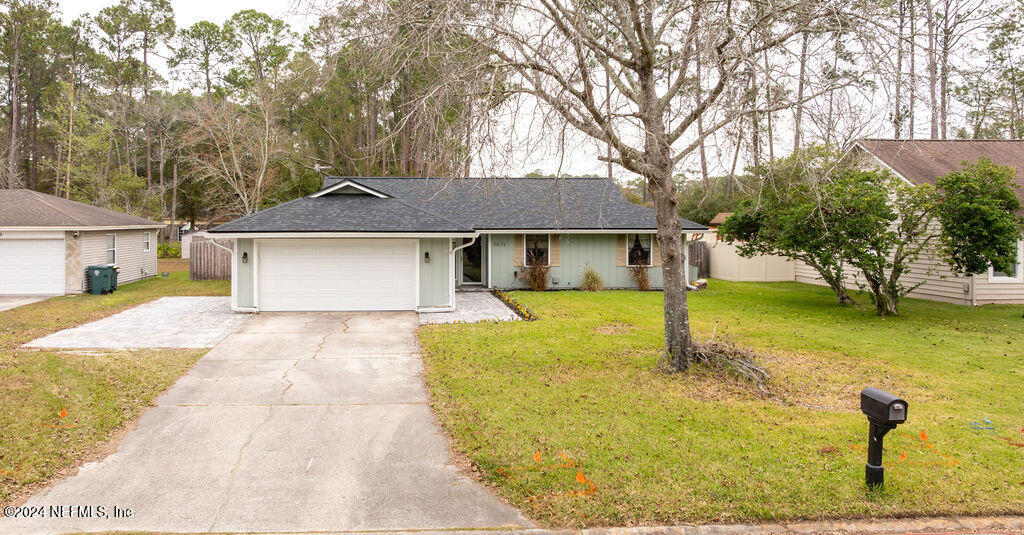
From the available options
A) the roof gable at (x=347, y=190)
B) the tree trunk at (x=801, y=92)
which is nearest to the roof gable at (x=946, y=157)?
the tree trunk at (x=801, y=92)

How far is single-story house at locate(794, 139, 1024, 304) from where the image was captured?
14.3m

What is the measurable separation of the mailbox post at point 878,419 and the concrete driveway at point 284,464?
103 inches

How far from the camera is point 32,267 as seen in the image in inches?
618

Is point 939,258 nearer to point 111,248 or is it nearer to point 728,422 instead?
point 728,422

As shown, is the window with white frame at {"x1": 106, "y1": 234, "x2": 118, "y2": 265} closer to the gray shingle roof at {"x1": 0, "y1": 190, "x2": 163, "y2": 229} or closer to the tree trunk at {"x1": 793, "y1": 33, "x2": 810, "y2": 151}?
the gray shingle roof at {"x1": 0, "y1": 190, "x2": 163, "y2": 229}

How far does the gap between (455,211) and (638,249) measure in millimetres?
6304

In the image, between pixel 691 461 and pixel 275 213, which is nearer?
pixel 691 461

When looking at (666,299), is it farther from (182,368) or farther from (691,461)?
(182,368)

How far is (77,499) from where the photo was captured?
399 cm

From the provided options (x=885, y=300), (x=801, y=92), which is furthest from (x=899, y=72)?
(x=885, y=300)

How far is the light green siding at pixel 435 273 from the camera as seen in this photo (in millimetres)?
13367

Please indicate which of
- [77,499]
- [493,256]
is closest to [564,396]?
[77,499]

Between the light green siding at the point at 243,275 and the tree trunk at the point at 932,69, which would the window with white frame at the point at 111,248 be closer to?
the light green siding at the point at 243,275

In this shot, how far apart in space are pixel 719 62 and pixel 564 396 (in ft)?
13.2
